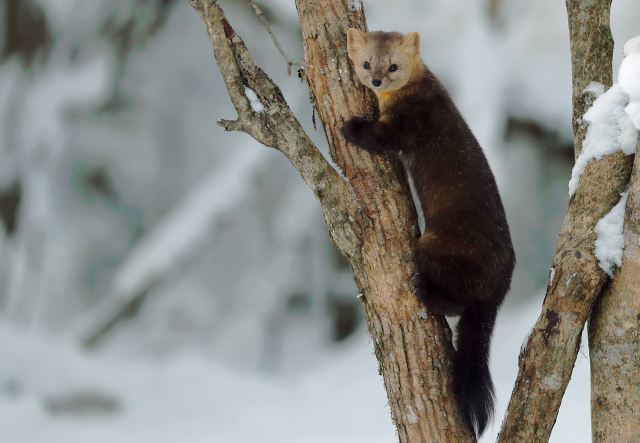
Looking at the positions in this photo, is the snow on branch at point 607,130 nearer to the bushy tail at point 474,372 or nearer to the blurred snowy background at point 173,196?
the bushy tail at point 474,372

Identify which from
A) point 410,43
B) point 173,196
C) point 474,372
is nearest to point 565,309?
point 474,372

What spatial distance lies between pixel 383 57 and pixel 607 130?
111 cm

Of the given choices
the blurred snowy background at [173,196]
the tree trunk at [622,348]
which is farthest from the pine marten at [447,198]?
the blurred snowy background at [173,196]

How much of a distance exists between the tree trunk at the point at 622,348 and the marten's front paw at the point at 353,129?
1.12 m

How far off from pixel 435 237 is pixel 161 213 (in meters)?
4.60

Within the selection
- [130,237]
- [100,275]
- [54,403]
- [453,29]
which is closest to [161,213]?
[130,237]

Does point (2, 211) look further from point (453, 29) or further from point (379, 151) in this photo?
point (453, 29)

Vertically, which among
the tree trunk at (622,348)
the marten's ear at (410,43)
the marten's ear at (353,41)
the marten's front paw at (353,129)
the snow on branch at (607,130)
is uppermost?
the marten's ear at (410,43)

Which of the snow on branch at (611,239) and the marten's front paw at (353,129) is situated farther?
the marten's front paw at (353,129)

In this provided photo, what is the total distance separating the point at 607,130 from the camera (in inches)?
86.4

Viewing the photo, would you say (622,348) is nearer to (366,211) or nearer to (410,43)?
(366,211)

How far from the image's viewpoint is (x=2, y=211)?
6176 mm

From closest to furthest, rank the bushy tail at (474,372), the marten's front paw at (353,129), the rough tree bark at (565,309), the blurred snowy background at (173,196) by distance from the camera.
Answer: the rough tree bark at (565,309)
the bushy tail at (474,372)
the marten's front paw at (353,129)
the blurred snowy background at (173,196)

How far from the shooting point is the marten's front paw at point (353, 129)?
249 centimetres
